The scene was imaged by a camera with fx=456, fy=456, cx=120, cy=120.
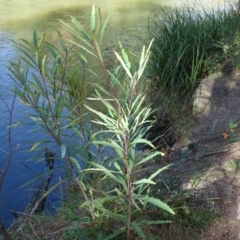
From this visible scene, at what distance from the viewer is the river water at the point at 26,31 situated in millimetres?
3742

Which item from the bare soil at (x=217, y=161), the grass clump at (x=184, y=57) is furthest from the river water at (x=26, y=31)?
the grass clump at (x=184, y=57)

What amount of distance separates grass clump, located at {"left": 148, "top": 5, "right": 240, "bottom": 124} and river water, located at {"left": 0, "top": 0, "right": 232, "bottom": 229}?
3.86 ft

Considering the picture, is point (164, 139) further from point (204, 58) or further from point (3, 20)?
point (3, 20)

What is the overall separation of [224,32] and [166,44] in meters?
0.70

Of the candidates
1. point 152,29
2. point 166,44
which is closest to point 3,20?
point 152,29

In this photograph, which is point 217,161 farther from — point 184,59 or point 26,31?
point 26,31

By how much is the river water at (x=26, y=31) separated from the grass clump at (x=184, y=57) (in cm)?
118

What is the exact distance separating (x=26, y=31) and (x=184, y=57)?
4.37m

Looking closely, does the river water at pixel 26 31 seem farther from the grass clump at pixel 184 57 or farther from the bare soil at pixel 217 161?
the grass clump at pixel 184 57

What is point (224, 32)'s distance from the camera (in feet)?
16.7

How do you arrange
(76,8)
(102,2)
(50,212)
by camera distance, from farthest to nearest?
(102,2)
(76,8)
(50,212)

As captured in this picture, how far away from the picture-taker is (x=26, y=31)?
838 cm

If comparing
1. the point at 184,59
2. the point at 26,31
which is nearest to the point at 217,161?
the point at 184,59

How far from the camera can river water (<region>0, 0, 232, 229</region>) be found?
374cm
